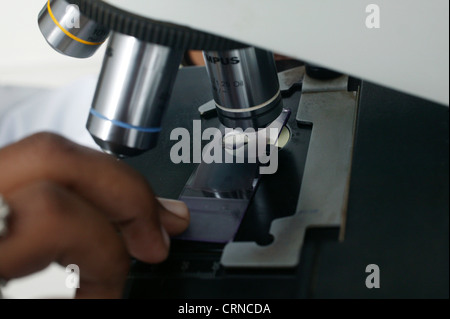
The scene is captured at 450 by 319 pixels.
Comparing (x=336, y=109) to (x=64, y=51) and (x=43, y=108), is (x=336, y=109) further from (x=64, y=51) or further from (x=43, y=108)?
(x=43, y=108)

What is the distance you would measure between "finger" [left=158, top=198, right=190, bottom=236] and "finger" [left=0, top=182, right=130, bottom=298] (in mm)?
78

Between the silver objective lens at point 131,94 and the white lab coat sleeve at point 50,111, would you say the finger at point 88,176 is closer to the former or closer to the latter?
the silver objective lens at point 131,94

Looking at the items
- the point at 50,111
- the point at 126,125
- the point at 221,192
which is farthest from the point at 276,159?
the point at 50,111

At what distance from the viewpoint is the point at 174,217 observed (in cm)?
48

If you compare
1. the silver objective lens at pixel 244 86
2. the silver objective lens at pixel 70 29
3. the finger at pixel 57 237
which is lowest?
the finger at pixel 57 237

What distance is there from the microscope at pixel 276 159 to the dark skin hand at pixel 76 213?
0.05 m

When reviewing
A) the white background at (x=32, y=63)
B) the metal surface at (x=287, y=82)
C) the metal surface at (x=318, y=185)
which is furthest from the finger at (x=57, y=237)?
the white background at (x=32, y=63)

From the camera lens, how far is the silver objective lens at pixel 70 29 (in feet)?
1.61

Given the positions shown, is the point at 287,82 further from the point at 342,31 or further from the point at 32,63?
the point at 32,63

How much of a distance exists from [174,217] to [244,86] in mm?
148

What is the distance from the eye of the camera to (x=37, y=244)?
349mm

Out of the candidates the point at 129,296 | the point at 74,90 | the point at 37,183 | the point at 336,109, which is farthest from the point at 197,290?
the point at 74,90

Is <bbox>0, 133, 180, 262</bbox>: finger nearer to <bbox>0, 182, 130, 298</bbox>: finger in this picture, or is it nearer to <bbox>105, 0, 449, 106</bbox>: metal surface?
<bbox>0, 182, 130, 298</bbox>: finger
